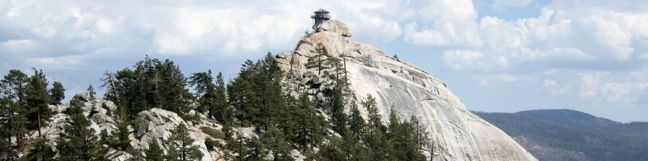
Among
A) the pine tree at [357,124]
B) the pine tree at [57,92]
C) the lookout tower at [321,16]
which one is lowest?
the pine tree at [357,124]

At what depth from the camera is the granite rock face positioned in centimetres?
13062

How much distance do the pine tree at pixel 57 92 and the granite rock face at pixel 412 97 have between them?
144 ft

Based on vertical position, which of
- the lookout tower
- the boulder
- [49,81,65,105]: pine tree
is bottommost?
[49,81,65,105]: pine tree

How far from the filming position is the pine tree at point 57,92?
4004 inches

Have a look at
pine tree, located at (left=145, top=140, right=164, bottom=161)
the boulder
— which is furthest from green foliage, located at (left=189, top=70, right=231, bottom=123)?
the boulder

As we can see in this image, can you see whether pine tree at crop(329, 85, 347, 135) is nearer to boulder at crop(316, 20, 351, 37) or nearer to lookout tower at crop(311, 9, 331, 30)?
boulder at crop(316, 20, 351, 37)

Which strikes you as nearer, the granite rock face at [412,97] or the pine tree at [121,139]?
the pine tree at [121,139]

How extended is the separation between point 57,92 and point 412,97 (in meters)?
67.9

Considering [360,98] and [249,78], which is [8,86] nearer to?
[249,78]

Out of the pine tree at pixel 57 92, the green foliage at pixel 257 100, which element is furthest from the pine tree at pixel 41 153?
the green foliage at pixel 257 100

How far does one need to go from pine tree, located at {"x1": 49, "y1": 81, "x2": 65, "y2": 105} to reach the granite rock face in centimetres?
4383

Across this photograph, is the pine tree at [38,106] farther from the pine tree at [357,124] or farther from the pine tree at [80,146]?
the pine tree at [357,124]

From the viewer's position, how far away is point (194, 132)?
9444 cm

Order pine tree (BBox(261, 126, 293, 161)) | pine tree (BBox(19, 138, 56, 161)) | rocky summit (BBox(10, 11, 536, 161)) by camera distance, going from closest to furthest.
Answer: pine tree (BBox(19, 138, 56, 161)) → rocky summit (BBox(10, 11, 536, 161)) → pine tree (BBox(261, 126, 293, 161))
